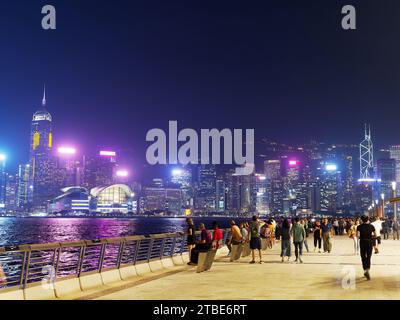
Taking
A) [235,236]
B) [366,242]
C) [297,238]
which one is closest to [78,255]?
[235,236]

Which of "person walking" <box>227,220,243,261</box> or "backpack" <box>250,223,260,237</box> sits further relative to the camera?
"person walking" <box>227,220,243,261</box>

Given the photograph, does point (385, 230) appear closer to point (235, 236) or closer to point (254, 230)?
point (235, 236)

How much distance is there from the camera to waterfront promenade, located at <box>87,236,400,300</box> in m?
12.7

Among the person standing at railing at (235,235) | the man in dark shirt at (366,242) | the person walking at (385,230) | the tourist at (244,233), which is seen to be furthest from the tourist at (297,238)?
the person walking at (385,230)

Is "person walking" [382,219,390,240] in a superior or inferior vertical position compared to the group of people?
inferior

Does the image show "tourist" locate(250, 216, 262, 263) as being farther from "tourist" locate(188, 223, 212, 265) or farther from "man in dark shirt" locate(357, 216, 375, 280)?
"man in dark shirt" locate(357, 216, 375, 280)

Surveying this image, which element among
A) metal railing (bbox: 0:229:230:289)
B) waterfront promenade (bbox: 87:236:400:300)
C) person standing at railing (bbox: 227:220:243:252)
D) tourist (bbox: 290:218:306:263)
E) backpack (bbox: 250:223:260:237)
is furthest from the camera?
person standing at railing (bbox: 227:220:243:252)

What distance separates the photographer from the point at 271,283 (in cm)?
1509

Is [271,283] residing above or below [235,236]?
below

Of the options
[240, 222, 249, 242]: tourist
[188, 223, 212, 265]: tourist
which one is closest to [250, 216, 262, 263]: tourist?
[240, 222, 249, 242]: tourist

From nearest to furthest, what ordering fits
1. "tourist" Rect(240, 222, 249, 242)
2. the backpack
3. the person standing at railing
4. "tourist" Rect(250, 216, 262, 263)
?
"tourist" Rect(250, 216, 262, 263) → the backpack → the person standing at railing → "tourist" Rect(240, 222, 249, 242)
